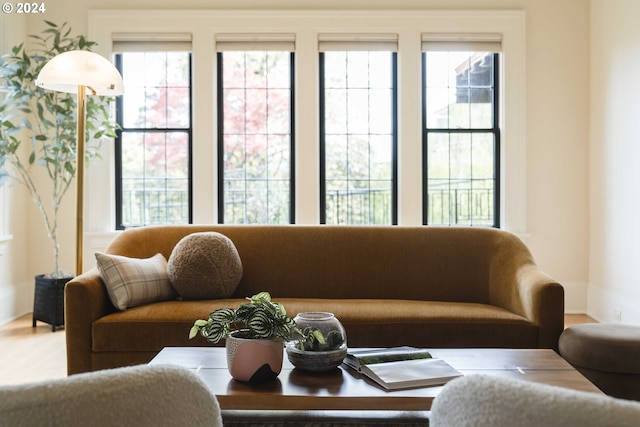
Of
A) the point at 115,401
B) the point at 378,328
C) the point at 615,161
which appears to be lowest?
the point at 378,328

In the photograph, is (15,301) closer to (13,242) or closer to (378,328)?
(13,242)

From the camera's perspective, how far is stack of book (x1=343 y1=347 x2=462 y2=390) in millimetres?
1784

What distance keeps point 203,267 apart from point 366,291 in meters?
0.93

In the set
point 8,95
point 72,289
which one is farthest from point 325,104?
point 72,289

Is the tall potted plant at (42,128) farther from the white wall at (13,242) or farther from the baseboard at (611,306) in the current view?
the baseboard at (611,306)

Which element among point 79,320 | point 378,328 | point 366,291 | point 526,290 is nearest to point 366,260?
point 366,291

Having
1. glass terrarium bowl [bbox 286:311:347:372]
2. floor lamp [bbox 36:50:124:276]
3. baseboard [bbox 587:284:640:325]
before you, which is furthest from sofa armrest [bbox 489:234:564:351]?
floor lamp [bbox 36:50:124:276]

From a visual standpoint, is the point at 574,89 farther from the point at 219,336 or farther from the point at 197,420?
the point at 197,420

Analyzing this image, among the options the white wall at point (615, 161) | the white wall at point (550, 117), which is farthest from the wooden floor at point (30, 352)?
the white wall at point (550, 117)

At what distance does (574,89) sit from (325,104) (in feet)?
6.92

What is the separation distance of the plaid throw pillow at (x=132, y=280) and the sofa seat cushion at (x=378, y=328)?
76 millimetres

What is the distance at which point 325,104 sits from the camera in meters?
5.02

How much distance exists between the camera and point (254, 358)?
179 cm

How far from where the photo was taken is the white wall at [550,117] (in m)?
4.88
